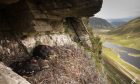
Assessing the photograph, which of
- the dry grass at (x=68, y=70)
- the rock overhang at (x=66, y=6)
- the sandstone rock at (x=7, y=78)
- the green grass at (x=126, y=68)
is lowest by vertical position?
the green grass at (x=126, y=68)

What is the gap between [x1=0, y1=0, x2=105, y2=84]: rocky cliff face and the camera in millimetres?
18219

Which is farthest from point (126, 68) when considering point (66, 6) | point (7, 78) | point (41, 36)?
point (7, 78)

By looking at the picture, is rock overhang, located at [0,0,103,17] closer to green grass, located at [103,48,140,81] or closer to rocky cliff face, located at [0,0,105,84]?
rocky cliff face, located at [0,0,105,84]

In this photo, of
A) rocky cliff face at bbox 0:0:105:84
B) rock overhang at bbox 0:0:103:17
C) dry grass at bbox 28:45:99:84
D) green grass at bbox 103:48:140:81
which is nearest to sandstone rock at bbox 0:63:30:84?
rocky cliff face at bbox 0:0:105:84

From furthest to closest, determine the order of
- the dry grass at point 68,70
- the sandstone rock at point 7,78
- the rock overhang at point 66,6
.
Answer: the dry grass at point 68,70, the rock overhang at point 66,6, the sandstone rock at point 7,78

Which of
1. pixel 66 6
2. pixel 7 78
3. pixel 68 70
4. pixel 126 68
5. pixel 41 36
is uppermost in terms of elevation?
pixel 66 6

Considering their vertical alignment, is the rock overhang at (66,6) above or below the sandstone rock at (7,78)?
above

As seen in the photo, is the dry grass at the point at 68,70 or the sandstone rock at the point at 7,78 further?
the dry grass at the point at 68,70

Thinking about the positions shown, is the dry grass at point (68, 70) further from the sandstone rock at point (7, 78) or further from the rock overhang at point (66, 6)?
the sandstone rock at point (7, 78)

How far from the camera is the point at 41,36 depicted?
2133cm

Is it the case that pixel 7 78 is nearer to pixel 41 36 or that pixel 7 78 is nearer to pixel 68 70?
pixel 68 70

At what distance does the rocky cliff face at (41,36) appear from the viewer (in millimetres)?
18219

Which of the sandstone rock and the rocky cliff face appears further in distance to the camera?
the rocky cliff face

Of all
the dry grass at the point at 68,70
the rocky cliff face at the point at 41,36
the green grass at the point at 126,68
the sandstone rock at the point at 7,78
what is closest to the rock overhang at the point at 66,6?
the rocky cliff face at the point at 41,36
